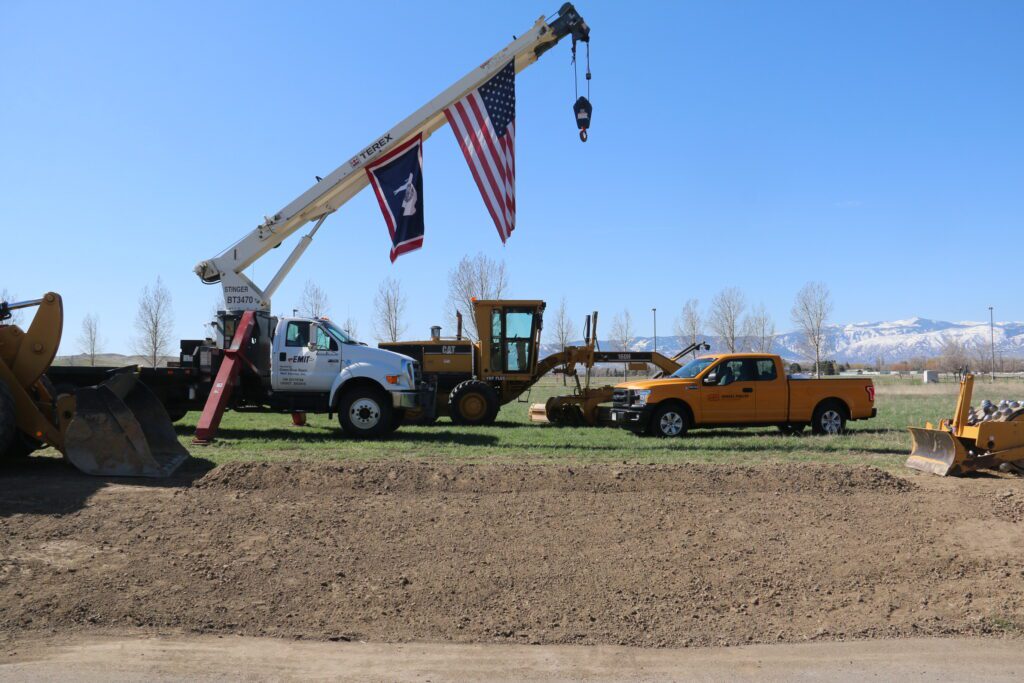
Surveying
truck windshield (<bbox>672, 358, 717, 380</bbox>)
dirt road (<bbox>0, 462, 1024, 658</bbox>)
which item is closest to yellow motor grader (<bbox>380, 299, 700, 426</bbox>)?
truck windshield (<bbox>672, 358, 717, 380</bbox>)

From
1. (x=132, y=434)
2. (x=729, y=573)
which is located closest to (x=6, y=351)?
(x=132, y=434)

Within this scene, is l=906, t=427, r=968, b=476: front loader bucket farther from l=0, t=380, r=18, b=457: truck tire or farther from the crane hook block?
l=0, t=380, r=18, b=457: truck tire

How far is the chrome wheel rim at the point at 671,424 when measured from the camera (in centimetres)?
1683

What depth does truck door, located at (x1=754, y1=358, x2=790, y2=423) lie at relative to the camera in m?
17.0

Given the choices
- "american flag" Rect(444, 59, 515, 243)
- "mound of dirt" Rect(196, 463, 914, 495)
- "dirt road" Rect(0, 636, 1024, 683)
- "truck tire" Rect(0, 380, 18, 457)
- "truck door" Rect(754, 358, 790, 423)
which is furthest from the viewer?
"truck door" Rect(754, 358, 790, 423)

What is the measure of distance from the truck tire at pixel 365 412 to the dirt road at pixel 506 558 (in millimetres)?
6042

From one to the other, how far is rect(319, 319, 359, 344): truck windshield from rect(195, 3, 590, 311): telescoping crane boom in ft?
7.29

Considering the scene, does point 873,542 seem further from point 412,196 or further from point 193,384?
point 193,384

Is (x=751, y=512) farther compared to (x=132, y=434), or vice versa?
Answer: (x=132, y=434)

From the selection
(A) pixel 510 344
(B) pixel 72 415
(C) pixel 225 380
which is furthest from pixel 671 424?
(B) pixel 72 415

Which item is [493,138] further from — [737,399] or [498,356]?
[737,399]

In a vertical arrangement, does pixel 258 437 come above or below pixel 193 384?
below

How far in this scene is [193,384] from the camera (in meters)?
16.4

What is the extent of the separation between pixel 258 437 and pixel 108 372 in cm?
296
